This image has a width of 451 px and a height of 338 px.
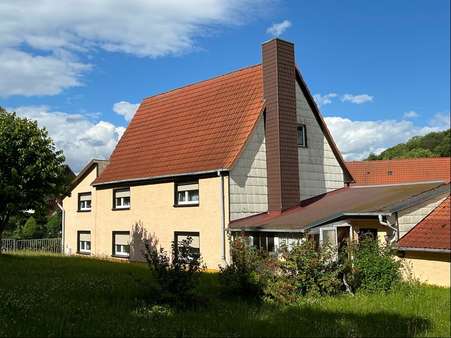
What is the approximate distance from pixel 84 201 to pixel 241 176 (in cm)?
1364

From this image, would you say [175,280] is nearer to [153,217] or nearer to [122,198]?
[153,217]

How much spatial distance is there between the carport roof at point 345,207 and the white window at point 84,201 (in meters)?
13.2

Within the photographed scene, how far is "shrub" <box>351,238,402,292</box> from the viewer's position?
14367mm

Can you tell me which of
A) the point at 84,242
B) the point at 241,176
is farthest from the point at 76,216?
the point at 241,176

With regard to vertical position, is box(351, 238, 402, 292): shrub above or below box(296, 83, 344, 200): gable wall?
below

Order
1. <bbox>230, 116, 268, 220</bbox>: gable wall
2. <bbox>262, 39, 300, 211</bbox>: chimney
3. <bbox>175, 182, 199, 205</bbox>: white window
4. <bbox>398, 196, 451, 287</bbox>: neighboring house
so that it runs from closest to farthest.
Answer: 1. <bbox>398, 196, 451, 287</bbox>: neighboring house
2. <bbox>230, 116, 268, 220</bbox>: gable wall
3. <bbox>262, 39, 300, 211</bbox>: chimney
4. <bbox>175, 182, 199, 205</bbox>: white window

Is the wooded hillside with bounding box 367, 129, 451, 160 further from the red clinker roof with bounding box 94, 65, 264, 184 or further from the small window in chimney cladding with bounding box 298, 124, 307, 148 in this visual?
the small window in chimney cladding with bounding box 298, 124, 307, 148

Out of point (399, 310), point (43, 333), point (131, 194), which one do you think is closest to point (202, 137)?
point (131, 194)

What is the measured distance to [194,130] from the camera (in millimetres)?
24406

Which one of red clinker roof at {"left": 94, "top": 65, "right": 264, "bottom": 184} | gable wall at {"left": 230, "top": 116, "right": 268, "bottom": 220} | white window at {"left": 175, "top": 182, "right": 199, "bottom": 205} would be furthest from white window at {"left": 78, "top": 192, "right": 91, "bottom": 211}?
gable wall at {"left": 230, "top": 116, "right": 268, "bottom": 220}

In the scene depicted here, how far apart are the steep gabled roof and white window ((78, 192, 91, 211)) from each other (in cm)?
344

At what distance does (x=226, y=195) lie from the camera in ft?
68.5

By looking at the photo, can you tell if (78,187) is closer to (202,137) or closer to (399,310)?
(202,137)

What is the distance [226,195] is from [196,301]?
907 centimetres
